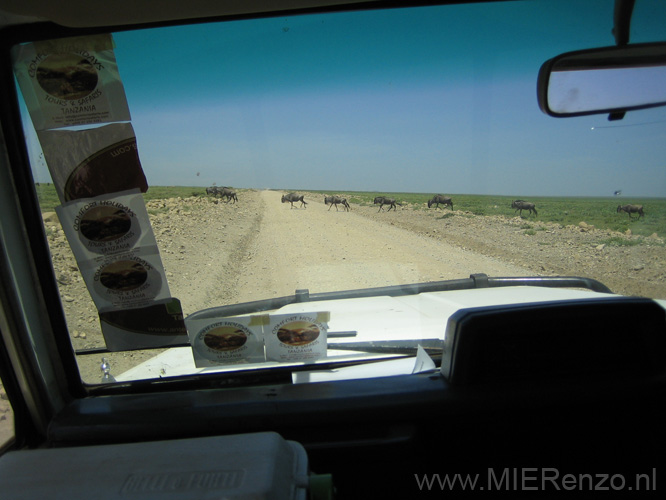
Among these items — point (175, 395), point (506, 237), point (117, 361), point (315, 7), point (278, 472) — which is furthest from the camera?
point (506, 237)

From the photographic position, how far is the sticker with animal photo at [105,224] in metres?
2.53

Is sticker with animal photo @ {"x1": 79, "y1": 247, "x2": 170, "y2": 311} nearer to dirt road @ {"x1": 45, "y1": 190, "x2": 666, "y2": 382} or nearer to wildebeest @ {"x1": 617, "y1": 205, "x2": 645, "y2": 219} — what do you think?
dirt road @ {"x1": 45, "y1": 190, "x2": 666, "y2": 382}

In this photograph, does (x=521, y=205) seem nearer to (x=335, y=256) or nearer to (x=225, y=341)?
(x=335, y=256)

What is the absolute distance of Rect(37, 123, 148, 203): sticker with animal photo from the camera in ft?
8.04

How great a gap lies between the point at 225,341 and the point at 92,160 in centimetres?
113

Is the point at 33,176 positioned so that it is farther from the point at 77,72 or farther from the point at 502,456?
the point at 502,456

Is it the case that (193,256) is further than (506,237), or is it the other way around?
(506,237)

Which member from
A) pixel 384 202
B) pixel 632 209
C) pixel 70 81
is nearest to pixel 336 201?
pixel 384 202

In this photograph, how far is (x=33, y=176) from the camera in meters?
2.48

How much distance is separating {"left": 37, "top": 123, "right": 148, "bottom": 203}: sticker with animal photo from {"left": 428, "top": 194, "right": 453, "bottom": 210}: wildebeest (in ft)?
5.65

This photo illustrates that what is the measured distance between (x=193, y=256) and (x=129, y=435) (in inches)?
38.1

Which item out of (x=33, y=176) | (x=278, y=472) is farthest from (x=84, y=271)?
(x=278, y=472)

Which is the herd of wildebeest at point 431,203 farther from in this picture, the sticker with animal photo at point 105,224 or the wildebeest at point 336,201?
the sticker with animal photo at point 105,224

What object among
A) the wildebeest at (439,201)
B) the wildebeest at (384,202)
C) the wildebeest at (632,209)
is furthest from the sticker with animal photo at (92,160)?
the wildebeest at (632,209)
